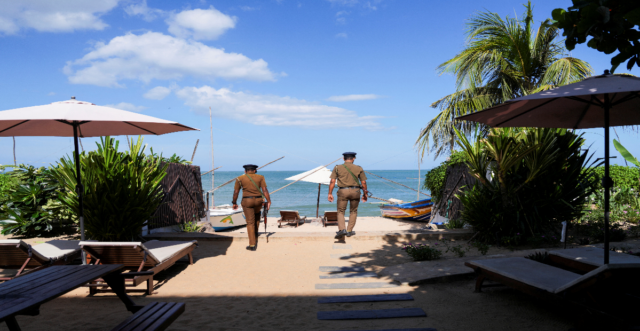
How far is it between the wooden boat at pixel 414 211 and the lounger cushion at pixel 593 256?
11.6 metres

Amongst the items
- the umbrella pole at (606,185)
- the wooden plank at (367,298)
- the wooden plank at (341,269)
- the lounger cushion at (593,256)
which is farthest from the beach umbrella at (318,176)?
the umbrella pole at (606,185)

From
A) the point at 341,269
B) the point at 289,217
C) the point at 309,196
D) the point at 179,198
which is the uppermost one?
the point at 179,198

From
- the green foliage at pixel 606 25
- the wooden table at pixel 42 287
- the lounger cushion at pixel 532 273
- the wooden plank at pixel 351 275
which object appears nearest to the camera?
the wooden table at pixel 42 287

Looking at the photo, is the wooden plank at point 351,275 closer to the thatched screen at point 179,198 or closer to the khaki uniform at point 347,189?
the khaki uniform at point 347,189

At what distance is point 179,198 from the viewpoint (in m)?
9.79

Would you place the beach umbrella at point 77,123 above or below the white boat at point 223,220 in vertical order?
above

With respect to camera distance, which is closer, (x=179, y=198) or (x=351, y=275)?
(x=351, y=275)

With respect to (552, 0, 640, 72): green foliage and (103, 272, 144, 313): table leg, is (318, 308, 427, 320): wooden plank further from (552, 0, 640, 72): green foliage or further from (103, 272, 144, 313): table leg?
(552, 0, 640, 72): green foliage

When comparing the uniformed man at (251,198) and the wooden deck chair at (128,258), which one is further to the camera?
the uniformed man at (251,198)

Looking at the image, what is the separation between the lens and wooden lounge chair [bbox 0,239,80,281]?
4.71 metres

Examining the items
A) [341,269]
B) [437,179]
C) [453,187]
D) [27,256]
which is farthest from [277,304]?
[437,179]

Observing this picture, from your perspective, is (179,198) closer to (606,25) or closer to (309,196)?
(606,25)

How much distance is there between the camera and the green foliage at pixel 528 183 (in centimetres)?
722

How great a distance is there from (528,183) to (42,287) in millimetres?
7681
